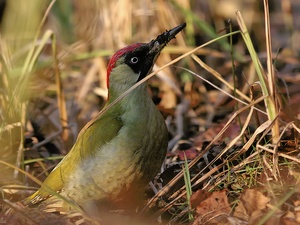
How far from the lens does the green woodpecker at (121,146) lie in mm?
3711

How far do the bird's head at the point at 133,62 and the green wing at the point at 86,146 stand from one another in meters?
0.19

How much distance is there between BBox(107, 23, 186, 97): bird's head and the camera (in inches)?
153

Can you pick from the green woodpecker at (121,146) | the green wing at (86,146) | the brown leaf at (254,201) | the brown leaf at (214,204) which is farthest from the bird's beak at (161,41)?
the brown leaf at (254,201)

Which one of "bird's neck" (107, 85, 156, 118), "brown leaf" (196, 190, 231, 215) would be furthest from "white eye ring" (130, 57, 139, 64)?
"brown leaf" (196, 190, 231, 215)

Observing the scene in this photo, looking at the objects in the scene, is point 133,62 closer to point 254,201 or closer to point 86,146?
point 86,146

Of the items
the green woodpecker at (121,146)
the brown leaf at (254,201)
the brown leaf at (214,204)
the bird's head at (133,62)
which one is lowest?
the brown leaf at (214,204)

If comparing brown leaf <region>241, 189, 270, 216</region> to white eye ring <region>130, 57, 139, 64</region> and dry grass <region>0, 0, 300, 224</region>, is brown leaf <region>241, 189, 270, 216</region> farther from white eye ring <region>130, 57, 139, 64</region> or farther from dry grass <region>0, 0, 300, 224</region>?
white eye ring <region>130, 57, 139, 64</region>

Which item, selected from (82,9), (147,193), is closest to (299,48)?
(82,9)

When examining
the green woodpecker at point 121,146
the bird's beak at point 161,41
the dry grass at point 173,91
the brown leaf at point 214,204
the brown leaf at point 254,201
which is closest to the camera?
the brown leaf at point 254,201

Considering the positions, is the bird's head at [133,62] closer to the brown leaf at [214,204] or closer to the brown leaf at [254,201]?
the brown leaf at [214,204]

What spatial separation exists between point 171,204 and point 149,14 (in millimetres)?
2522

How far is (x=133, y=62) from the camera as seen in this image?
12.9 ft

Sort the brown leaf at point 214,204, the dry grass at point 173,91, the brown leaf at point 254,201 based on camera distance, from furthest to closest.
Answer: the dry grass at point 173,91, the brown leaf at point 214,204, the brown leaf at point 254,201

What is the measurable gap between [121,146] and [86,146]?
30 cm
